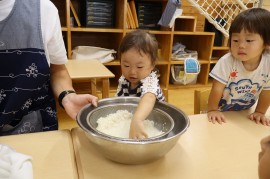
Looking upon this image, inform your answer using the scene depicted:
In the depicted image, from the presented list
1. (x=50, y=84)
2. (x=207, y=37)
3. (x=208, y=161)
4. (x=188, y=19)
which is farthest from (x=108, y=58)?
(x=208, y=161)

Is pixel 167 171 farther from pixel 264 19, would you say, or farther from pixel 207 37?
pixel 207 37

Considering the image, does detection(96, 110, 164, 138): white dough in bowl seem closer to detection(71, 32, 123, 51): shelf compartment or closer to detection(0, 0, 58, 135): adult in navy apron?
detection(0, 0, 58, 135): adult in navy apron

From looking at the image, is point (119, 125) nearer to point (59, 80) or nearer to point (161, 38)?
point (59, 80)

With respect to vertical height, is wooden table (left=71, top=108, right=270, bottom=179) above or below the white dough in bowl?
below

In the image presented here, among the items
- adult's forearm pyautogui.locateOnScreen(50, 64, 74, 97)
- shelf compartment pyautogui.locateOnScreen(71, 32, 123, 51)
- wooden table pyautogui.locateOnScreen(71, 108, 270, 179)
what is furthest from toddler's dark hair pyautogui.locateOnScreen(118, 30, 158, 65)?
shelf compartment pyautogui.locateOnScreen(71, 32, 123, 51)

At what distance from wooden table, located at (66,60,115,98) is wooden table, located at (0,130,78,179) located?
1112 mm

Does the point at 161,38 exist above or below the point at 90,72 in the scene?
above

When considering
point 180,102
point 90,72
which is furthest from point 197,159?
point 180,102

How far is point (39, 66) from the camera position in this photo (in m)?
0.81

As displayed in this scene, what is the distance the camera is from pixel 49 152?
0.65 metres

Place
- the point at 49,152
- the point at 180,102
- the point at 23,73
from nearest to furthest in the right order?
1. the point at 49,152
2. the point at 23,73
3. the point at 180,102

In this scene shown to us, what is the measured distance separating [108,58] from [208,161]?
2.35 m

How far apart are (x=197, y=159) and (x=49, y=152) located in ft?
1.32

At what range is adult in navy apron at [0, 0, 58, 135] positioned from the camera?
2.50ft
